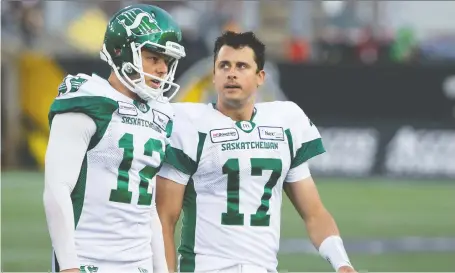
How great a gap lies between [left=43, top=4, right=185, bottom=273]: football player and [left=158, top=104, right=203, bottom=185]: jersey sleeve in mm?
553

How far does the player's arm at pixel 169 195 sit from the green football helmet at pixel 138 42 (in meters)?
0.76

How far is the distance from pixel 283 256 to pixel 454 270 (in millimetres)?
1564

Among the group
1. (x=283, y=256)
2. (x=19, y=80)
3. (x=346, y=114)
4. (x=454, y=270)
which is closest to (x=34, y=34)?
(x=19, y=80)

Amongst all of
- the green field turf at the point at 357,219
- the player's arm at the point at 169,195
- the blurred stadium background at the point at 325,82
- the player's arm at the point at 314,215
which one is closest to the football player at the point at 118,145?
the player's arm at the point at 169,195

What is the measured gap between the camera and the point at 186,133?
559 centimetres

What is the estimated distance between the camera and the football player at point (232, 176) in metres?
5.50

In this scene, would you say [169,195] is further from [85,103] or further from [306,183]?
[85,103]

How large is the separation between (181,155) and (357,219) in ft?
27.0

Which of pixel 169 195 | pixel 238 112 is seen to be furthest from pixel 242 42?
pixel 169 195

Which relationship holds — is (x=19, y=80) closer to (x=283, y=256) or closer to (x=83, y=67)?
(x=83, y=67)

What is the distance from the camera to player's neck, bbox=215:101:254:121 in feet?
18.5

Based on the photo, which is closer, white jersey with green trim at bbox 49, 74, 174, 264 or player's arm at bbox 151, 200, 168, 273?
white jersey with green trim at bbox 49, 74, 174, 264

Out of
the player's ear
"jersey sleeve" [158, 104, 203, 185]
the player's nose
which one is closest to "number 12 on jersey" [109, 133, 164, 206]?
the player's nose

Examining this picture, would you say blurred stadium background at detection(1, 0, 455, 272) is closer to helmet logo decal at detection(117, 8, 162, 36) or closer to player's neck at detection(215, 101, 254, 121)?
player's neck at detection(215, 101, 254, 121)
